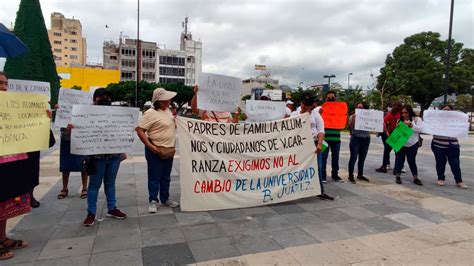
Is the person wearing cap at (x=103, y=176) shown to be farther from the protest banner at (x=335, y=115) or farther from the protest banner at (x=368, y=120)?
the protest banner at (x=368, y=120)

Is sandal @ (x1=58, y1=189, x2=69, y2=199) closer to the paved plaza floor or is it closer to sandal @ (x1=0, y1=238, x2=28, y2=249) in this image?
the paved plaza floor

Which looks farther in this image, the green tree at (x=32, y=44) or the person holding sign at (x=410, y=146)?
the green tree at (x=32, y=44)

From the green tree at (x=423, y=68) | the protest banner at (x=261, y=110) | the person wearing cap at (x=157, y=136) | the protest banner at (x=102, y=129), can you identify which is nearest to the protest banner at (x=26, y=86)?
the protest banner at (x=102, y=129)

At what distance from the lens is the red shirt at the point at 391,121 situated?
7414 millimetres

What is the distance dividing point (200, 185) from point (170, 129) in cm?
91

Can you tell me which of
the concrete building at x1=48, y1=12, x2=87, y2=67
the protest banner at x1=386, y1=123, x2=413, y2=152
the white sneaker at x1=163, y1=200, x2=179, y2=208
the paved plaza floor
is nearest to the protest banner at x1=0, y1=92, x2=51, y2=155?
the paved plaza floor

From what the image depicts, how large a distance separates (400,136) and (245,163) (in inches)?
159

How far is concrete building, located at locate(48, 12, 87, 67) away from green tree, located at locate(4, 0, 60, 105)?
355ft

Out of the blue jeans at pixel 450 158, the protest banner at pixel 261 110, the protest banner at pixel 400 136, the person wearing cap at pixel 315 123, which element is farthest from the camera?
the protest banner at pixel 261 110

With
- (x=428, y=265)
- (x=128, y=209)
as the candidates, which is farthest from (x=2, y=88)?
(x=428, y=265)

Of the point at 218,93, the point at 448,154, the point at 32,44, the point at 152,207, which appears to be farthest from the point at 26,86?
the point at 32,44

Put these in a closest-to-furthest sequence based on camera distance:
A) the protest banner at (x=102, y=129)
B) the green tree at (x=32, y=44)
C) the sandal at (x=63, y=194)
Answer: the protest banner at (x=102, y=129) < the sandal at (x=63, y=194) < the green tree at (x=32, y=44)

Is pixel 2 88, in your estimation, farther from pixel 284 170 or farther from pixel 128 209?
pixel 284 170

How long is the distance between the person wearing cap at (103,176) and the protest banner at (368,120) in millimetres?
4947
